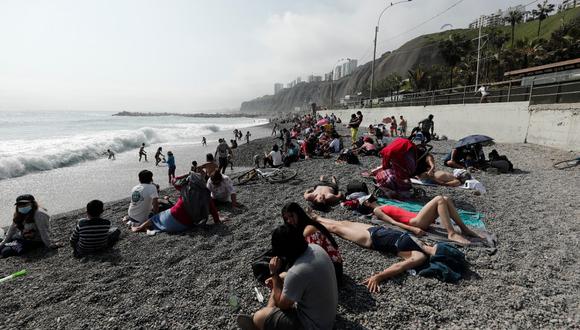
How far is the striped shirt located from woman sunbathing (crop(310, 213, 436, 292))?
384cm

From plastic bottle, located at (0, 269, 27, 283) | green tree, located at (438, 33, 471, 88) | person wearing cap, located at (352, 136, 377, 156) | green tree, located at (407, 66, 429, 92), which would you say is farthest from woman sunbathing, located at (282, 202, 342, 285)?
green tree, located at (438, 33, 471, 88)

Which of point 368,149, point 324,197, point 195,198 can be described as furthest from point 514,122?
point 195,198

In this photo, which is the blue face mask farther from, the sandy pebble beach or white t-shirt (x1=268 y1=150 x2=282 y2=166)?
white t-shirt (x1=268 y1=150 x2=282 y2=166)

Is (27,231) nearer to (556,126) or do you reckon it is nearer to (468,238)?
(468,238)

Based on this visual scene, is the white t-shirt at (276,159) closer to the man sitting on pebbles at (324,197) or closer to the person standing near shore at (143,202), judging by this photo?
the man sitting on pebbles at (324,197)

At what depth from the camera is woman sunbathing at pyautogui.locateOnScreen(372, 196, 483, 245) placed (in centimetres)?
432

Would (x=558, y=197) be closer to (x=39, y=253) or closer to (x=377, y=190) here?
(x=377, y=190)

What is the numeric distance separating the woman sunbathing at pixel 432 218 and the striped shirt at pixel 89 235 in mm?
4810

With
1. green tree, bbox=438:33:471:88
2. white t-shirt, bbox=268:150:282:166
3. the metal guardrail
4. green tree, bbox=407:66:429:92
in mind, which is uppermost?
green tree, bbox=438:33:471:88

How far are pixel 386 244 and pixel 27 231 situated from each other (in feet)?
20.5

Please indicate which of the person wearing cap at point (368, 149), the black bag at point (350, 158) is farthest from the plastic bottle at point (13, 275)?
the person wearing cap at point (368, 149)

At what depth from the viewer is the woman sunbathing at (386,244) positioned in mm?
3575

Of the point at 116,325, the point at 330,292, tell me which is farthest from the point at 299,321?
the point at 116,325

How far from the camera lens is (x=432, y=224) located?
16.0 feet
